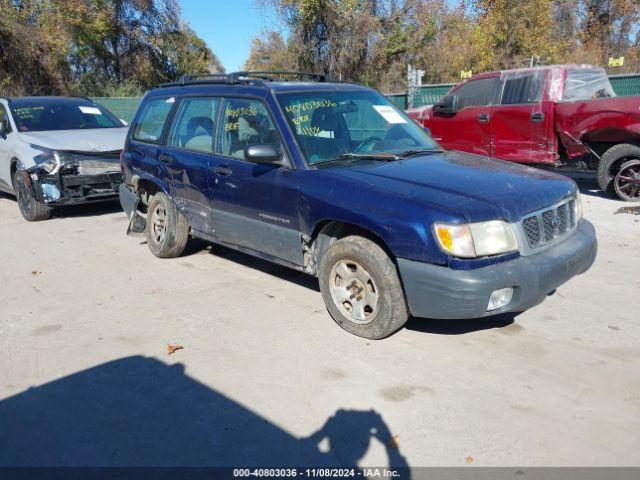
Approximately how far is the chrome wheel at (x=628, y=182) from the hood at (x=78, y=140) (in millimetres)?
7176

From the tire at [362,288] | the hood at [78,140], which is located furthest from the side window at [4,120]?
the tire at [362,288]

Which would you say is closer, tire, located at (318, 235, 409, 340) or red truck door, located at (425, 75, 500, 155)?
tire, located at (318, 235, 409, 340)

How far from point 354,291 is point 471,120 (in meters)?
6.63

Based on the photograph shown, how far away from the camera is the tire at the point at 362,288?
390 cm

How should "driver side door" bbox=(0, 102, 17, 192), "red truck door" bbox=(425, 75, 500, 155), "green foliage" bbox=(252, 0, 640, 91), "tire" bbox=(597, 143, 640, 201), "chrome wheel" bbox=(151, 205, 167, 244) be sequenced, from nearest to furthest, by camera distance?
"chrome wheel" bbox=(151, 205, 167, 244) → "tire" bbox=(597, 143, 640, 201) → "driver side door" bbox=(0, 102, 17, 192) → "red truck door" bbox=(425, 75, 500, 155) → "green foliage" bbox=(252, 0, 640, 91)

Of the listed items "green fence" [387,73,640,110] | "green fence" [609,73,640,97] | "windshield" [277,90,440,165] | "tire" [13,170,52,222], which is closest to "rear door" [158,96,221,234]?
"windshield" [277,90,440,165]

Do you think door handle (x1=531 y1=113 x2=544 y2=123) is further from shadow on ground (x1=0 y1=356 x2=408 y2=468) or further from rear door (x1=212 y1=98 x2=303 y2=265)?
shadow on ground (x1=0 y1=356 x2=408 y2=468)

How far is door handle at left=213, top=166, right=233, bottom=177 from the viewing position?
4995 mm

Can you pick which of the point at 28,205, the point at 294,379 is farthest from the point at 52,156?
the point at 294,379

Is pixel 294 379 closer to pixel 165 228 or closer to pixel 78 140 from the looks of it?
pixel 165 228

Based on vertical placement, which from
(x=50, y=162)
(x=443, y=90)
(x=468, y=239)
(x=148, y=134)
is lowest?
(x=468, y=239)

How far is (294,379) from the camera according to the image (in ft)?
12.0

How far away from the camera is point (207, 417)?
3.28 meters

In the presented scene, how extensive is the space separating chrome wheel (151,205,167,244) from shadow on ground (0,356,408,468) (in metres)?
2.69
